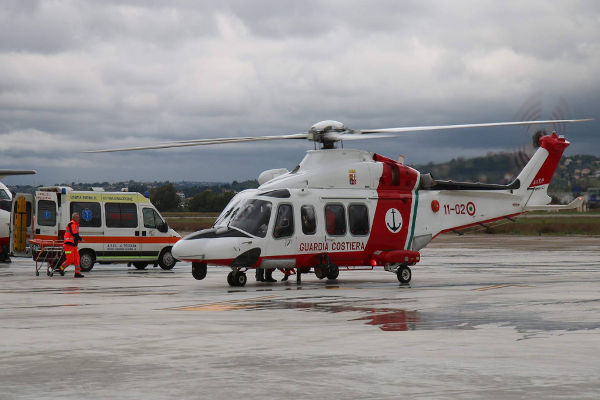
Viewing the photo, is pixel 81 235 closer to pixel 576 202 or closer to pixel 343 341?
pixel 576 202

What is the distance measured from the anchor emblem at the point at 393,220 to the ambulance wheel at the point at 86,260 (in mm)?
10313

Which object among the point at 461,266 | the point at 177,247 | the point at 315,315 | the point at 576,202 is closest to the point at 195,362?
the point at 315,315

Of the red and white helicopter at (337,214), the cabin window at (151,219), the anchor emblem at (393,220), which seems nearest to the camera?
the red and white helicopter at (337,214)

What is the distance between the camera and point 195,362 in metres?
9.39

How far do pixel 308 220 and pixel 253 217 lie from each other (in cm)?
150

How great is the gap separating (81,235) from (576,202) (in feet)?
49.8

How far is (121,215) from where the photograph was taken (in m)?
28.6

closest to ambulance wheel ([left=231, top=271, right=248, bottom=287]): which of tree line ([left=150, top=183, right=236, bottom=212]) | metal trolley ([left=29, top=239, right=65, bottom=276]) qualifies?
metal trolley ([left=29, top=239, right=65, bottom=276])

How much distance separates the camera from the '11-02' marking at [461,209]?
23998mm

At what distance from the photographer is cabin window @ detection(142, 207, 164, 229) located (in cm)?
2892

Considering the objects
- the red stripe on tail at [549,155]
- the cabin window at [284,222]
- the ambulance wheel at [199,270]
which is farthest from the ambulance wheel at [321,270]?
the red stripe on tail at [549,155]

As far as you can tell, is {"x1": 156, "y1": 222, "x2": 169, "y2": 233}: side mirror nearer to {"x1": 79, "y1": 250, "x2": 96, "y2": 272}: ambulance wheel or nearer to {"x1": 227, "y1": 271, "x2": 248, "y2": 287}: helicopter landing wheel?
{"x1": 79, "y1": 250, "x2": 96, "y2": 272}: ambulance wheel

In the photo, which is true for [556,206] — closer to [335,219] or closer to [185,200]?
[335,219]

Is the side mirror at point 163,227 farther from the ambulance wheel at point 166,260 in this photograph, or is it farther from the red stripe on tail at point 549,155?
the red stripe on tail at point 549,155
